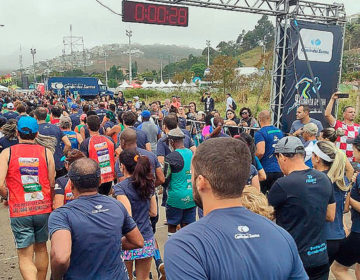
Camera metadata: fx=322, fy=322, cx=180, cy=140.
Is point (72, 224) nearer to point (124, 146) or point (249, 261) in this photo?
point (249, 261)

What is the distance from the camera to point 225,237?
1.20 meters

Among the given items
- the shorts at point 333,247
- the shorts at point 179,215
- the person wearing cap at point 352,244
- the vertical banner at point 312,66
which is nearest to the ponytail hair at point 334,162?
the person wearing cap at point 352,244

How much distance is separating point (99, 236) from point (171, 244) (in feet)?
3.58

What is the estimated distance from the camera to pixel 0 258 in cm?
439

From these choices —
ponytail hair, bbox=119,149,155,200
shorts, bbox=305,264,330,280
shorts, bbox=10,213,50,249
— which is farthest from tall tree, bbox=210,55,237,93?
shorts, bbox=305,264,330,280

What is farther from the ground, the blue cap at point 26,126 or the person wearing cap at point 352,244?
the blue cap at point 26,126

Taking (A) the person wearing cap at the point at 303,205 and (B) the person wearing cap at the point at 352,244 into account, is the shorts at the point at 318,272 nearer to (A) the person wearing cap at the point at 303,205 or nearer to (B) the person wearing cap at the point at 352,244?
(A) the person wearing cap at the point at 303,205

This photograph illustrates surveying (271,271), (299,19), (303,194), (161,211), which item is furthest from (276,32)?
(271,271)

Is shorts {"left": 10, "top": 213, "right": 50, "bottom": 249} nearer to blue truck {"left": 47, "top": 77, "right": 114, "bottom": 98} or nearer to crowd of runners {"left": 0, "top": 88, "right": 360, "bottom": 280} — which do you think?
crowd of runners {"left": 0, "top": 88, "right": 360, "bottom": 280}

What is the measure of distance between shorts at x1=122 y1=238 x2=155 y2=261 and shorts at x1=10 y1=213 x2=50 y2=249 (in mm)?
1013

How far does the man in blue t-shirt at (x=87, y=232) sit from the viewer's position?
2.01 meters

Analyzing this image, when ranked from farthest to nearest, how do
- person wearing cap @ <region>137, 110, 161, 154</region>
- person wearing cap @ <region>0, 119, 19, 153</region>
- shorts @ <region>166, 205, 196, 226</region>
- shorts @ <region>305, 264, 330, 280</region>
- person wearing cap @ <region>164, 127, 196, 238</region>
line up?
person wearing cap @ <region>137, 110, 161, 154</region> → person wearing cap @ <region>0, 119, 19, 153</region> → shorts @ <region>166, 205, 196, 226</region> → person wearing cap @ <region>164, 127, 196, 238</region> → shorts @ <region>305, 264, 330, 280</region>

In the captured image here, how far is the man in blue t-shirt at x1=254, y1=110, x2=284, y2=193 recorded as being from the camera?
5.10m

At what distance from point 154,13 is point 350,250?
7.17 meters
